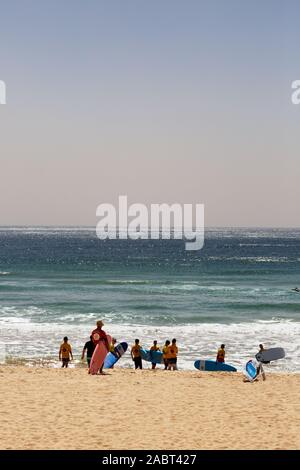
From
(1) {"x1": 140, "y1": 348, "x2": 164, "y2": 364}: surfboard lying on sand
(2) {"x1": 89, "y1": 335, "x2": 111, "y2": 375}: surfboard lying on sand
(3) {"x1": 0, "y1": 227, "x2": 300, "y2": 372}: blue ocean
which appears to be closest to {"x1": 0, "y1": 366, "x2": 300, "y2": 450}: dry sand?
(2) {"x1": 89, "y1": 335, "x2": 111, "y2": 375}: surfboard lying on sand

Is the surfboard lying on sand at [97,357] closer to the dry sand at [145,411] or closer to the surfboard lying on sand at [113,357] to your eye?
Answer: the dry sand at [145,411]

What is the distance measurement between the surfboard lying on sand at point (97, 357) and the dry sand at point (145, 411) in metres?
0.34

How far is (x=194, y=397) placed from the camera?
606 inches

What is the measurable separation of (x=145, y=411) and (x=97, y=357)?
4456mm

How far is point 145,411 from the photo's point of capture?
13.8 meters

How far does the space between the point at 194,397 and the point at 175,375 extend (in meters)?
3.18

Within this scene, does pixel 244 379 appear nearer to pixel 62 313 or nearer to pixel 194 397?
pixel 194 397

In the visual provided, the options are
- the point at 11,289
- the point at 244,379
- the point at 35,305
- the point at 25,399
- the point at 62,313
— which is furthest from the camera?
the point at 11,289

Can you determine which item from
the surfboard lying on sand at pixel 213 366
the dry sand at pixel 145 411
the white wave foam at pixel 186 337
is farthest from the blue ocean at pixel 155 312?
the dry sand at pixel 145 411

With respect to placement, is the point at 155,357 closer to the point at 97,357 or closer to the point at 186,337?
the point at 97,357

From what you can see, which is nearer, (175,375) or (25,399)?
(25,399)

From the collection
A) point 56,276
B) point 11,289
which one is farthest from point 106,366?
point 56,276

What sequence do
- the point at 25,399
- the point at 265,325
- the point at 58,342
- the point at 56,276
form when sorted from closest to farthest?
the point at 25,399 → the point at 58,342 → the point at 265,325 → the point at 56,276

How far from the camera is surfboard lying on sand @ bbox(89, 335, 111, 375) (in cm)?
1784
